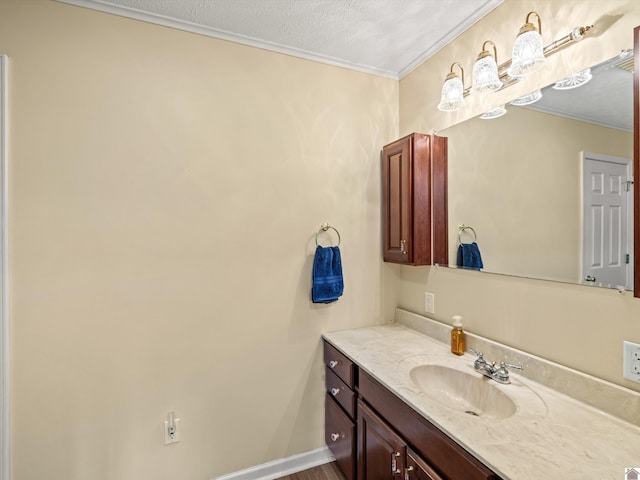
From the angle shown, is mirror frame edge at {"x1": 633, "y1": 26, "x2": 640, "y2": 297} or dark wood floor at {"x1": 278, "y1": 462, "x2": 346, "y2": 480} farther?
dark wood floor at {"x1": 278, "y1": 462, "x2": 346, "y2": 480}

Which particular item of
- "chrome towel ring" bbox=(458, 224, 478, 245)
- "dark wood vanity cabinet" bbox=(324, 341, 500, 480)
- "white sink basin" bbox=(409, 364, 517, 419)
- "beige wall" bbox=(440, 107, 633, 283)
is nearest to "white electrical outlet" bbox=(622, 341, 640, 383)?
"beige wall" bbox=(440, 107, 633, 283)

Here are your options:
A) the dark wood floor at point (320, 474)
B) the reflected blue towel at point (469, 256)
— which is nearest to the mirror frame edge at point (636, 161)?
the reflected blue towel at point (469, 256)

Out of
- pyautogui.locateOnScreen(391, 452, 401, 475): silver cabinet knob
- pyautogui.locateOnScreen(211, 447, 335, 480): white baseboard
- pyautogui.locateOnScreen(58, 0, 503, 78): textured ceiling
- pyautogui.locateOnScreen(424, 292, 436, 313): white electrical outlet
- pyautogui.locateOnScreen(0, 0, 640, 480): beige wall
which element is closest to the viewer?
pyautogui.locateOnScreen(391, 452, 401, 475): silver cabinet knob

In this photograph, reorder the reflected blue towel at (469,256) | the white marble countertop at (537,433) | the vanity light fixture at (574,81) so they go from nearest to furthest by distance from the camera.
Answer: the white marble countertop at (537,433) → the vanity light fixture at (574,81) → the reflected blue towel at (469,256)

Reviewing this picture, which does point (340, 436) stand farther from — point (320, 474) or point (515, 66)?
point (515, 66)

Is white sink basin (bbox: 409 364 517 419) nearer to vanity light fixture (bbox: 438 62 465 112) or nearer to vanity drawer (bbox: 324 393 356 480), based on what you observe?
vanity drawer (bbox: 324 393 356 480)

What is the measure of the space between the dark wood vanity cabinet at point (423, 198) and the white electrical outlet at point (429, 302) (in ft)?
0.70

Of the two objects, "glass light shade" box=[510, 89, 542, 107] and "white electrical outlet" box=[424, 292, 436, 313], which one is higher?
"glass light shade" box=[510, 89, 542, 107]

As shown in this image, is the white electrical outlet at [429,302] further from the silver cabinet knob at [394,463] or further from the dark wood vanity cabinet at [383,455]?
the silver cabinet knob at [394,463]

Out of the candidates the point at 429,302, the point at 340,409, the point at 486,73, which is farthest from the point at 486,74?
the point at 340,409

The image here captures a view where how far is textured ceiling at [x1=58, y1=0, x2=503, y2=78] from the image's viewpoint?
150 centimetres

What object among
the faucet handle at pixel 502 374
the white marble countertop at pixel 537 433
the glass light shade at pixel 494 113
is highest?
the glass light shade at pixel 494 113

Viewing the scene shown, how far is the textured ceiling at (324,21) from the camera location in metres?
1.50

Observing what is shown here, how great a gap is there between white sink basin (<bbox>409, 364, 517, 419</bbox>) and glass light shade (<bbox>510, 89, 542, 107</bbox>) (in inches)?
47.2
